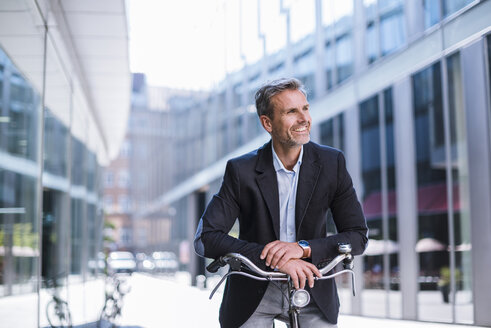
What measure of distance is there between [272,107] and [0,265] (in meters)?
2.58

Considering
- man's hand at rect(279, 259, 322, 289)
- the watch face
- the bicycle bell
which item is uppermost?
the watch face

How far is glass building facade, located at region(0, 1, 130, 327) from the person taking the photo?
443 cm

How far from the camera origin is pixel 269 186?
2449mm

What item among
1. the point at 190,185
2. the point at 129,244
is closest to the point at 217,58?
the point at 190,185

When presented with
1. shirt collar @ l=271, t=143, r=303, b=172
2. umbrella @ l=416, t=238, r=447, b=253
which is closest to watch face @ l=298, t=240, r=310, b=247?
shirt collar @ l=271, t=143, r=303, b=172

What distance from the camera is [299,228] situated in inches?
95.5

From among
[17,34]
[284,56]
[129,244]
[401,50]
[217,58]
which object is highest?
[217,58]

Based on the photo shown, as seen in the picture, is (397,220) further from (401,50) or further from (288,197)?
(288,197)

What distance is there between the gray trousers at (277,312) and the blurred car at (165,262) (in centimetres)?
2957

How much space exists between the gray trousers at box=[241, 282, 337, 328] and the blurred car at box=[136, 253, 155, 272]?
1511 inches

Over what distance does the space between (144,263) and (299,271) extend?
4380 centimetres

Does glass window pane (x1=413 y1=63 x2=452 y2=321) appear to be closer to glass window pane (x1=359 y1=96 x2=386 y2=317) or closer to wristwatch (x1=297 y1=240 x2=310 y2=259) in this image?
glass window pane (x1=359 y1=96 x2=386 y2=317)

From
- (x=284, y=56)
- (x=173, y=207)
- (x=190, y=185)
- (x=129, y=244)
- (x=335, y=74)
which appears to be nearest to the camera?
(x=335, y=74)

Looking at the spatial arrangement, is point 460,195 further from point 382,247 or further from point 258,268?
point 258,268
